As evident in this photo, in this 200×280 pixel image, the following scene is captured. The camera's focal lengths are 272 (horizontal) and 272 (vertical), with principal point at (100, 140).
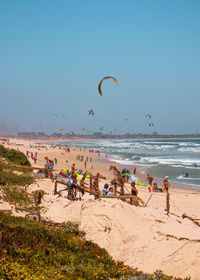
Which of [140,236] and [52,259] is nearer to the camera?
[52,259]

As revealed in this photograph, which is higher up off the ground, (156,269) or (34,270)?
(34,270)

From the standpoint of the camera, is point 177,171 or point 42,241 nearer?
point 42,241

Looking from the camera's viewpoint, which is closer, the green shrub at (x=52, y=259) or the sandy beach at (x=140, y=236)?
the green shrub at (x=52, y=259)

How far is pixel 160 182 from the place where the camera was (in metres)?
25.0

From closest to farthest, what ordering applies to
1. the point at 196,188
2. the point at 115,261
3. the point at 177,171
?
the point at 115,261 < the point at 196,188 < the point at 177,171

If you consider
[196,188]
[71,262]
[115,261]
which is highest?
[71,262]

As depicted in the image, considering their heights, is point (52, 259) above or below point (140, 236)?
above

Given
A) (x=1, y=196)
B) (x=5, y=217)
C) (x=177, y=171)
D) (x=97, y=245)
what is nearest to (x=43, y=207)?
(x=1, y=196)

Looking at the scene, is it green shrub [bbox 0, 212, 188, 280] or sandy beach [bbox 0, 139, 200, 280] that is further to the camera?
sandy beach [bbox 0, 139, 200, 280]

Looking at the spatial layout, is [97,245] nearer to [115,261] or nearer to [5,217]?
[115,261]

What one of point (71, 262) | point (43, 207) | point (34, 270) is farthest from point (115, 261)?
point (43, 207)

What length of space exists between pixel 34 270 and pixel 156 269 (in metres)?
2.86

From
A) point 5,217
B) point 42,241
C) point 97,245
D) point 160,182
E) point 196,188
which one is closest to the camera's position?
point 42,241

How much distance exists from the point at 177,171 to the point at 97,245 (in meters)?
26.2
